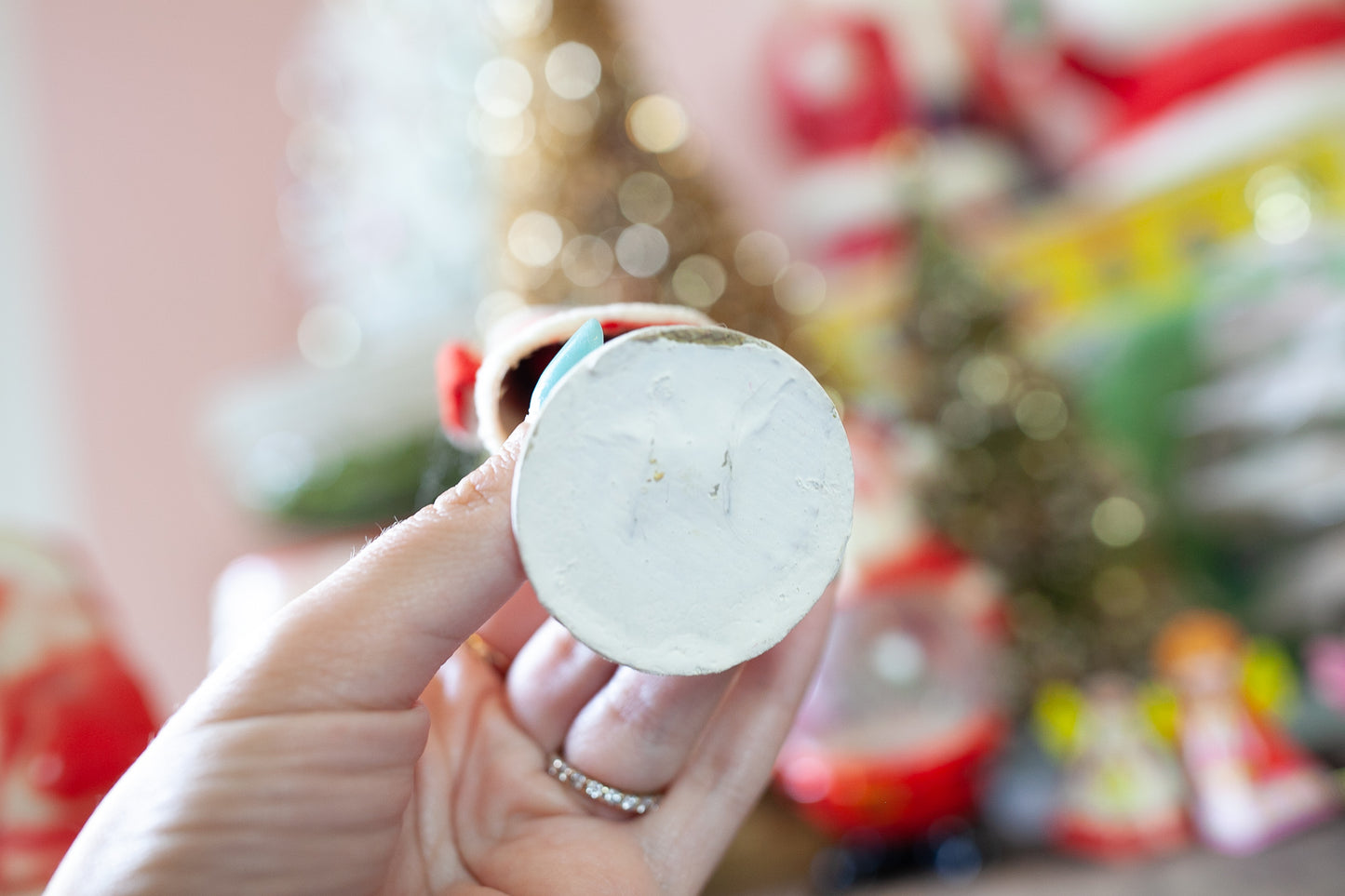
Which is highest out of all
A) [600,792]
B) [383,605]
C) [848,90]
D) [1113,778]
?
[848,90]

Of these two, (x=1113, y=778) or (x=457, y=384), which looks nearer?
(x=457, y=384)

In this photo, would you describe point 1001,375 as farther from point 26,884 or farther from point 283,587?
point 26,884

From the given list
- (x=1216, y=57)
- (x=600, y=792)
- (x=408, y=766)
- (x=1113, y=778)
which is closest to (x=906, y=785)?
(x=1113, y=778)

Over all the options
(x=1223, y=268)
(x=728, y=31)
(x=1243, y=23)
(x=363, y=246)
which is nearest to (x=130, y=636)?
(x=363, y=246)

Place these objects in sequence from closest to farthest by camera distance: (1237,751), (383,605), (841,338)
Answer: (383,605)
(1237,751)
(841,338)

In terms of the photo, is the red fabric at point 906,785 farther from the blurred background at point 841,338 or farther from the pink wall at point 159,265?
the pink wall at point 159,265

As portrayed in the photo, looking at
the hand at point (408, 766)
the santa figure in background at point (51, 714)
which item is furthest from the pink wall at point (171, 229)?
the hand at point (408, 766)

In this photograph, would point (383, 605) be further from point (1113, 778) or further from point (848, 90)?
point (848, 90)
